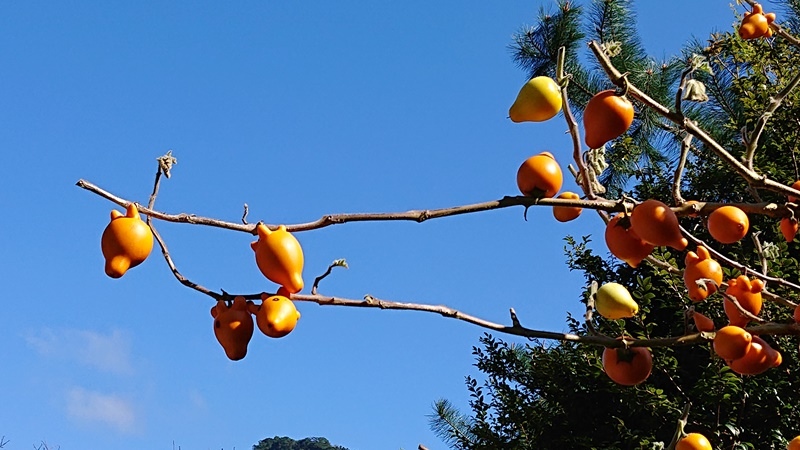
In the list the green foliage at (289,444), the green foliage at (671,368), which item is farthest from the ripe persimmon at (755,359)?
the green foliage at (289,444)

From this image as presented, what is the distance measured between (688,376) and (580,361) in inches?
24.0

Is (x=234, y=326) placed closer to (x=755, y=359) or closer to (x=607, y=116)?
(x=607, y=116)

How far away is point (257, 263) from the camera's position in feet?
3.26

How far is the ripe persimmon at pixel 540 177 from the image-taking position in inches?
41.7

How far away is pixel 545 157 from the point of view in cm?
109

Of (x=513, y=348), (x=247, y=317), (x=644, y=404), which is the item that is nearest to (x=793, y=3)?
(x=513, y=348)

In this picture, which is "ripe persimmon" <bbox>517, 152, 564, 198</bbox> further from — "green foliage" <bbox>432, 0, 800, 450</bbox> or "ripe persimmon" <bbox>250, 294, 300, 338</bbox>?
"green foliage" <bbox>432, 0, 800, 450</bbox>

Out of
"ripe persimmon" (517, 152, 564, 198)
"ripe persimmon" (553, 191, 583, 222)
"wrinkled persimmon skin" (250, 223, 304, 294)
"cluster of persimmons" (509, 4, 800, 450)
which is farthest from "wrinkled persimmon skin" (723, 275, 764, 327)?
"wrinkled persimmon skin" (250, 223, 304, 294)

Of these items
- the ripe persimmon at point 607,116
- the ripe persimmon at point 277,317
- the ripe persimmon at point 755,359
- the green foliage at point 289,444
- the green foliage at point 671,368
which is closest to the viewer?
the ripe persimmon at point 277,317

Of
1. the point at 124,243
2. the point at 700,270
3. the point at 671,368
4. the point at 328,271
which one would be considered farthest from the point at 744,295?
the point at 671,368

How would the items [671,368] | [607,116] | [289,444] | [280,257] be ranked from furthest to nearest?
[289,444]
[671,368]
[607,116]
[280,257]

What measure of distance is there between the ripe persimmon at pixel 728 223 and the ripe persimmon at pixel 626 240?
0.11 m

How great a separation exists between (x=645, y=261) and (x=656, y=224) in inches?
59.2

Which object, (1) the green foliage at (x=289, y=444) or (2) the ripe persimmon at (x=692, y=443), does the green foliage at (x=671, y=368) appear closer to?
(2) the ripe persimmon at (x=692, y=443)
